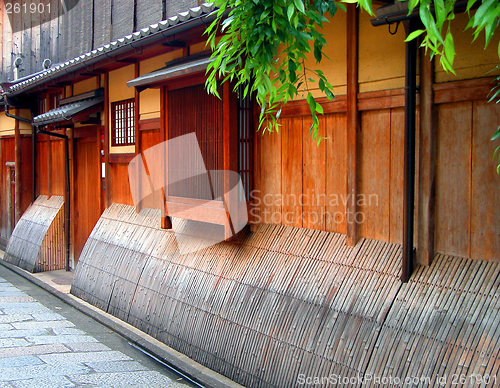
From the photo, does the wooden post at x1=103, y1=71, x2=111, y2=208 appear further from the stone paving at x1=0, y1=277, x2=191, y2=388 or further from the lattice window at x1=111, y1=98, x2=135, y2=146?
the stone paving at x1=0, y1=277, x2=191, y2=388

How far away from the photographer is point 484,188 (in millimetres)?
4430

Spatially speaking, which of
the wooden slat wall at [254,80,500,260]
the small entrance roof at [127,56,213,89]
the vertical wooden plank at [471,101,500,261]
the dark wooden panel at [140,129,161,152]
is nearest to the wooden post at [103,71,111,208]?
the dark wooden panel at [140,129,161,152]

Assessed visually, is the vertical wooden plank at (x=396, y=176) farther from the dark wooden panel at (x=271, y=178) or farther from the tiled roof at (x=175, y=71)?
the tiled roof at (x=175, y=71)

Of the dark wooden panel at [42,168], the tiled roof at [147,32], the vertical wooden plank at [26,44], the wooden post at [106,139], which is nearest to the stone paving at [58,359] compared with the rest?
the wooden post at [106,139]

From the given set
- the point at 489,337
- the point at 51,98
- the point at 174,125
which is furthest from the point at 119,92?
the point at 489,337

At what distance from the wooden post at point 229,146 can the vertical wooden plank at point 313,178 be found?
0.99 m

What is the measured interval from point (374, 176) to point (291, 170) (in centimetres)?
130

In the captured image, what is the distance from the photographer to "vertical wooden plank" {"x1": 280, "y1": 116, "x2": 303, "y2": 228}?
6234mm

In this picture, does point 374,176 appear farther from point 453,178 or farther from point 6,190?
point 6,190

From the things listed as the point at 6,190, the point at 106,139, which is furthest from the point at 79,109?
the point at 6,190

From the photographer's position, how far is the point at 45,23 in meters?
17.2

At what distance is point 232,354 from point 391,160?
3.12m

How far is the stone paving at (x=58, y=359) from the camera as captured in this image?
5.98m

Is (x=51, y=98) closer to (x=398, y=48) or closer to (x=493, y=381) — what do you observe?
(x=398, y=48)
